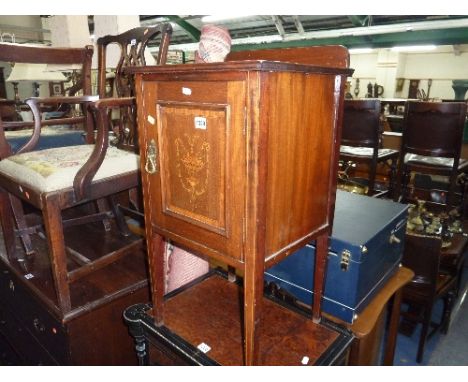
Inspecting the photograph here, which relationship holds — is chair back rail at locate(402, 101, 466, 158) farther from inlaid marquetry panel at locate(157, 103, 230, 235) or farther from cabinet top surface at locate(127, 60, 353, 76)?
inlaid marquetry panel at locate(157, 103, 230, 235)

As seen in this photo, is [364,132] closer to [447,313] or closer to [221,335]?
[447,313]

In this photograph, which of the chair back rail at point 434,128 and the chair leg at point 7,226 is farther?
the chair back rail at point 434,128

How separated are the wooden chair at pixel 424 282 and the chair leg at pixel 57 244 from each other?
1723mm

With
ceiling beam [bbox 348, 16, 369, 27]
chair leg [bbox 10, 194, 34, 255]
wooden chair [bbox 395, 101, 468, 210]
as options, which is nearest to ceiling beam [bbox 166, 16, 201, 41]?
ceiling beam [bbox 348, 16, 369, 27]

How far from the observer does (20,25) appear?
8234mm

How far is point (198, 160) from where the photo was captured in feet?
2.70

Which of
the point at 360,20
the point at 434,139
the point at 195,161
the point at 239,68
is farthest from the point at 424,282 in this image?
the point at 360,20

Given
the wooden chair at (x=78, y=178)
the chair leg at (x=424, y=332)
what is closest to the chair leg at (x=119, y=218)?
the wooden chair at (x=78, y=178)

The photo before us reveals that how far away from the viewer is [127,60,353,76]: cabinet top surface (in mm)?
651

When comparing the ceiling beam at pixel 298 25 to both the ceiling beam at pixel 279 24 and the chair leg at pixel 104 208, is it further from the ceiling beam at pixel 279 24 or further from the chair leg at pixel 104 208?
the chair leg at pixel 104 208

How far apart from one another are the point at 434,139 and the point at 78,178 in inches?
113

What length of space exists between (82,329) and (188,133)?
36.2 inches

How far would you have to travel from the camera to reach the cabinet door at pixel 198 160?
73 centimetres
